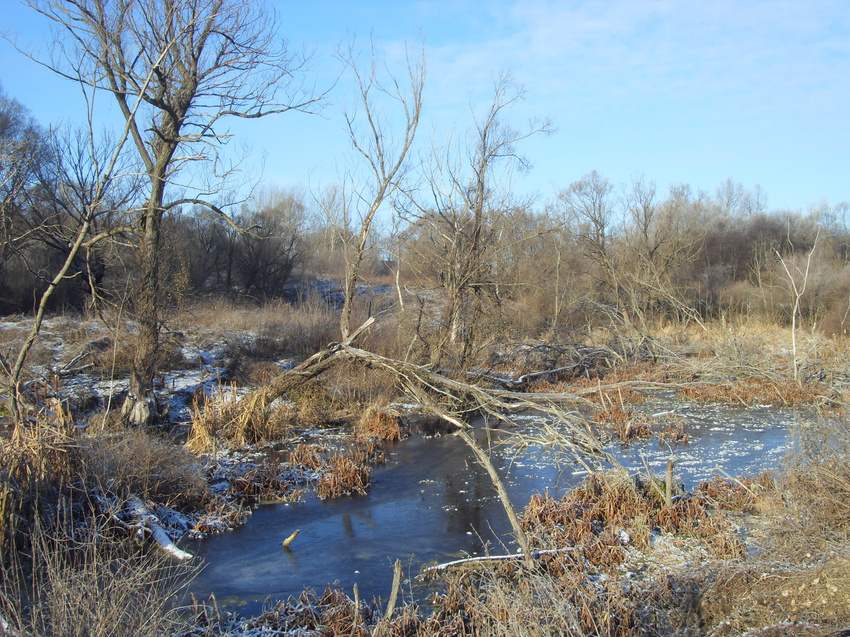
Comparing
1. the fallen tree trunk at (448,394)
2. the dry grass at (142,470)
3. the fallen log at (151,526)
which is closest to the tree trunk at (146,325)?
the fallen tree trunk at (448,394)

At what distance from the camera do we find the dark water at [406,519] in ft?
23.5

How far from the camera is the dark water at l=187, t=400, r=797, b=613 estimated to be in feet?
23.5

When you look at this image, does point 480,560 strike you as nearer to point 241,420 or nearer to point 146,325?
point 241,420

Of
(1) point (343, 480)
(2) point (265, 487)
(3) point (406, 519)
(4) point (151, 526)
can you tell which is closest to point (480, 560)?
(3) point (406, 519)

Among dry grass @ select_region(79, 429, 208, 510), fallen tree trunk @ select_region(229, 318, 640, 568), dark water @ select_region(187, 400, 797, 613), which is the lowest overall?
dark water @ select_region(187, 400, 797, 613)

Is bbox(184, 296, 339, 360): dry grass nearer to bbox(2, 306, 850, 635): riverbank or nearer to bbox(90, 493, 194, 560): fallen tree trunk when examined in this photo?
bbox(2, 306, 850, 635): riverbank

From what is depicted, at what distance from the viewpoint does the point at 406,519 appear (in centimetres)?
905

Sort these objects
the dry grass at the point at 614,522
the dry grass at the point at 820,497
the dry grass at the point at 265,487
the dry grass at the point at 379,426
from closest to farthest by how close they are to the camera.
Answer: the dry grass at the point at 820,497 < the dry grass at the point at 614,522 < the dry grass at the point at 265,487 < the dry grass at the point at 379,426

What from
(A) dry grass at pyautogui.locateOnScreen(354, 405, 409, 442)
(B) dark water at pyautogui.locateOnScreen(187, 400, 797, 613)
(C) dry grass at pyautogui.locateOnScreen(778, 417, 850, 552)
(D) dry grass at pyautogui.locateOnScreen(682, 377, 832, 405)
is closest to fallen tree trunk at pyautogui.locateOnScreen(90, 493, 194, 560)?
(B) dark water at pyautogui.locateOnScreen(187, 400, 797, 613)

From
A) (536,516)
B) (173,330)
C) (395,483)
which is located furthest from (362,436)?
(173,330)

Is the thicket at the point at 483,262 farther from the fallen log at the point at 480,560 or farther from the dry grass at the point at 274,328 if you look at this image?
the fallen log at the point at 480,560

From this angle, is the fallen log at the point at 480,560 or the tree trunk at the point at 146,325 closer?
the fallen log at the point at 480,560

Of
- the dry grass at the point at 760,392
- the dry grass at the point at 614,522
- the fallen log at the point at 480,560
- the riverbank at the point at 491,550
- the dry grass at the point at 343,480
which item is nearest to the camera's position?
the riverbank at the point at 491,550

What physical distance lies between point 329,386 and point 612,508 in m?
8.85
